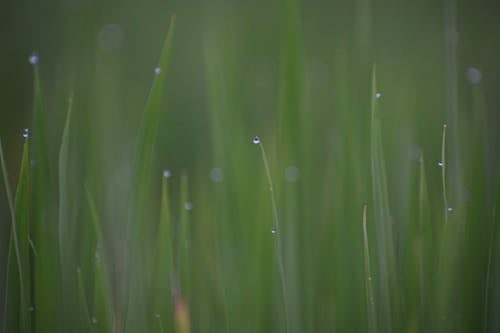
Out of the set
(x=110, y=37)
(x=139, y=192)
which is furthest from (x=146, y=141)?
(x=110, y=37)

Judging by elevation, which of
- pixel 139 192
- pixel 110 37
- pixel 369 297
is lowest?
pixel 369 297

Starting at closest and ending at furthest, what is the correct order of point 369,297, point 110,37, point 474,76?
point 369,297, point 474,76, point 110,37

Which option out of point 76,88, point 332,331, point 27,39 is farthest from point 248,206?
point 27,39

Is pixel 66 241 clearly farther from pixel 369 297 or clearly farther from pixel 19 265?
pixel 369 297

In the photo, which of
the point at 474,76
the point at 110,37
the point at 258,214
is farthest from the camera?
the point at 110,37

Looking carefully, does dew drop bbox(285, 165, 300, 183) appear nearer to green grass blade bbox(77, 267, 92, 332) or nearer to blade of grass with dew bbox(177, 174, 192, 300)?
blade of grass with dew bbox(177, 174, 192, 300)
